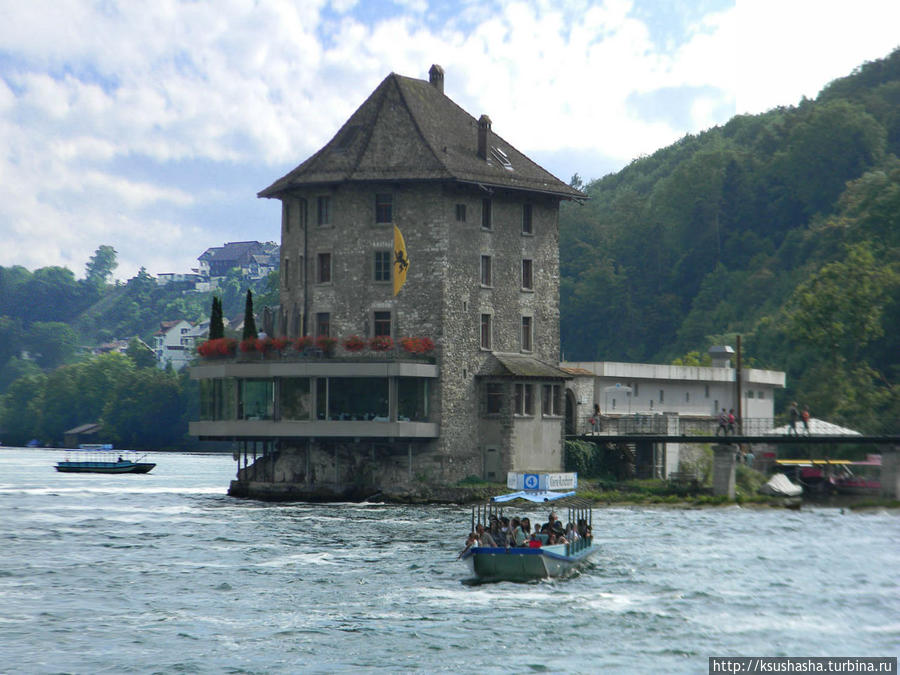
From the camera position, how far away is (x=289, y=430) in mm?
81688

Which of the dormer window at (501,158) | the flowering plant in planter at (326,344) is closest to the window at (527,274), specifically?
the dormer window at (501,158)

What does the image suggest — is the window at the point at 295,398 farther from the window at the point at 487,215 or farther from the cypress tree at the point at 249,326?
the window at the point at 487,215

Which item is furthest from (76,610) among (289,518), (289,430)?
(289,430)

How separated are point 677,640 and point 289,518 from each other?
34973mm

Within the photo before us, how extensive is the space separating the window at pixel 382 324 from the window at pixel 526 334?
31.6 ft

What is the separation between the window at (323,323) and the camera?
87375mm

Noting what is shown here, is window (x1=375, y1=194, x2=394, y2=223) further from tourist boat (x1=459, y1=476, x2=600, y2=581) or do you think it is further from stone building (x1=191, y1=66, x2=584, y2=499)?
tourist boat (x1=459, y1=476, x2=600, y2=581)

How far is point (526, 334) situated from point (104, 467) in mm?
55830

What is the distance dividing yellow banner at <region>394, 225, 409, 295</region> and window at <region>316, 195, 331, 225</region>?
529 centimetres

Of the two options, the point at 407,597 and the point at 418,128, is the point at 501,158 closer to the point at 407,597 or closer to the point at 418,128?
the point at 418,128

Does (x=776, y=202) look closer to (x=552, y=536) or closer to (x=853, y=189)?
(x=853, y=189)

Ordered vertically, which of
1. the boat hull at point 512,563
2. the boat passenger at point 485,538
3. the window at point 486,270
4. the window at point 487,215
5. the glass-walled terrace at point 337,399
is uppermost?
the window at point 487,215

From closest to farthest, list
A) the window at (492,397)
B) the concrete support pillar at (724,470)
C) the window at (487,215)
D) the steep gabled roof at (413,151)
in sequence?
the concrete support pillar at (724,470) < the steep gabled roof at (413,151) < the window at (492,397) < the window at (487,215)

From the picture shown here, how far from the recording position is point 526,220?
89688 millimetres
